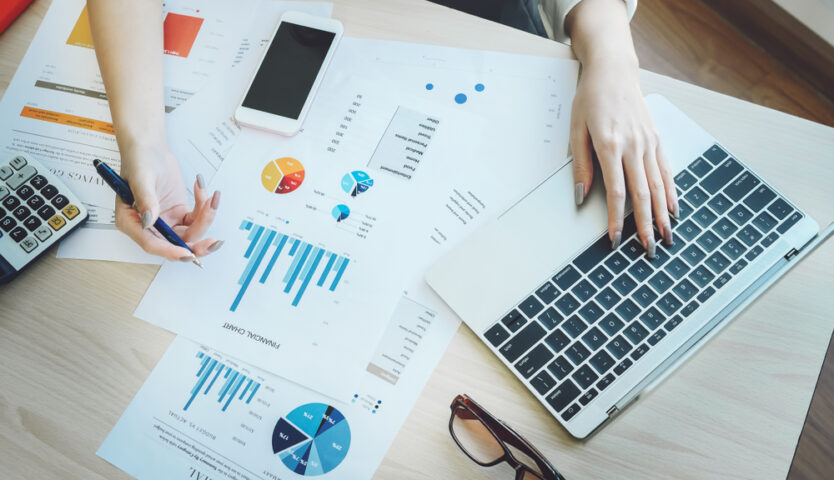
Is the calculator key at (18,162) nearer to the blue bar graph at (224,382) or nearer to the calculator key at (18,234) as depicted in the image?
the calculator key at (18,234)

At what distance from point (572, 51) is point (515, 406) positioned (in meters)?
0.47

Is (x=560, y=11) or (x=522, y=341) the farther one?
(x=560, y=11)

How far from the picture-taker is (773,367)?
58 centimetres

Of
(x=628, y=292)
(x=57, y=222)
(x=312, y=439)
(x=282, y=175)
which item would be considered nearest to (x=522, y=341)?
(x=628, y=292)

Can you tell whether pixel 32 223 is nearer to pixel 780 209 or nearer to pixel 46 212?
pixel 46 212

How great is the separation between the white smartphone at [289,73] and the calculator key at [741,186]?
53 centimetres

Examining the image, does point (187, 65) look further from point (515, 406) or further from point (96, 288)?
point (515, 406)

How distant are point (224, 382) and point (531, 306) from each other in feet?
1.18

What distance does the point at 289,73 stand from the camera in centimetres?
73

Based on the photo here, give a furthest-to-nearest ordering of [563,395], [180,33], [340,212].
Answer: [180,33]
[340,212]
[563,395]

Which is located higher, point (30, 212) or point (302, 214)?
point (302, 214)

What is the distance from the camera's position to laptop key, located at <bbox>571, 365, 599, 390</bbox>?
0.57 metres

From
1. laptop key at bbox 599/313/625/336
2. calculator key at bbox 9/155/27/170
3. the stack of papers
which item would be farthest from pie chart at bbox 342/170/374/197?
calculator key at bbox 9/155/27/170

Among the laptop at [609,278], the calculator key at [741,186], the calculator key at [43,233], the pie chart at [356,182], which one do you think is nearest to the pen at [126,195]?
the calculator key at [43,233]
